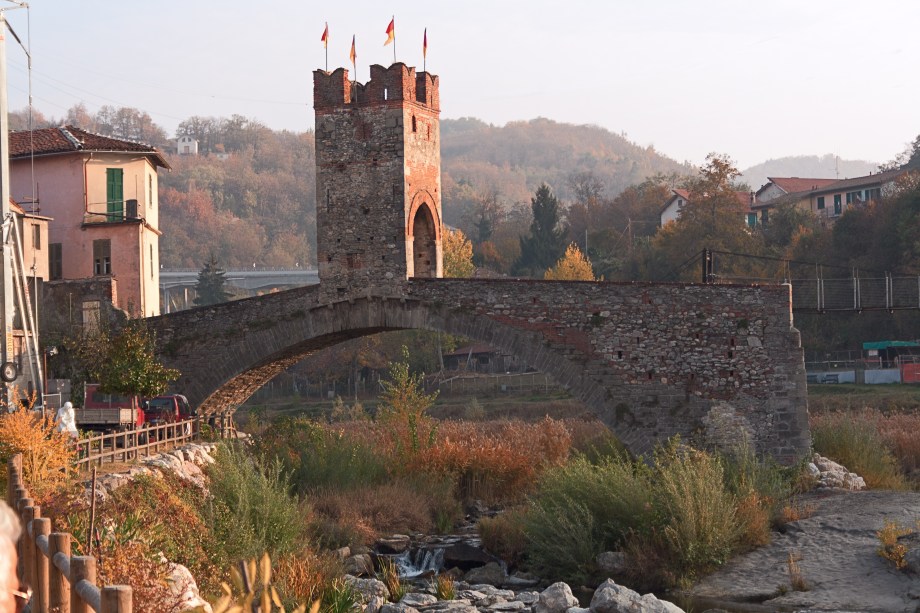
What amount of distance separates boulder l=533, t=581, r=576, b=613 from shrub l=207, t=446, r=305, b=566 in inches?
169

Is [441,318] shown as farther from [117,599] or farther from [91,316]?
[117,599]

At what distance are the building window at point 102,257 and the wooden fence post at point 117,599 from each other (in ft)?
106

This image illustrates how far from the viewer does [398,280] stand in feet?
95.9

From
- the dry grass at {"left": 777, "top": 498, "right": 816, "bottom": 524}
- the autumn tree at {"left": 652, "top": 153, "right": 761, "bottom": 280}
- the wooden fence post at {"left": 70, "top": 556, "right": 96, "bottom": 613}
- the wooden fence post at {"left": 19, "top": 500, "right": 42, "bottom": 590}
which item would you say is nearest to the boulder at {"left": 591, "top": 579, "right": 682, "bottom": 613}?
the dry grass at {"left": 777, "top": 498, "right": 816, "bottom": 524}

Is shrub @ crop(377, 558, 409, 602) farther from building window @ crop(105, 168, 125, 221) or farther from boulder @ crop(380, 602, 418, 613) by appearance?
building window @ crop(105, 168, 125, 221)

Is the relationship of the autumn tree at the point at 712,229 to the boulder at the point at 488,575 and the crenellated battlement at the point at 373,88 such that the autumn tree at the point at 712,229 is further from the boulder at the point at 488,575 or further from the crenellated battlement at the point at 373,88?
the boulder at the point at 488,575

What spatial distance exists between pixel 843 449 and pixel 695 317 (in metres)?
5.13

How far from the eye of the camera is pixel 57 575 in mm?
7727

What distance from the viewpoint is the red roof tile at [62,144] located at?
123 ft

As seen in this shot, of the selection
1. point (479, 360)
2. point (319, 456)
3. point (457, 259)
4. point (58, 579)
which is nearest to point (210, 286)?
point (457, 259)

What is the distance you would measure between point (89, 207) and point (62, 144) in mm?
2218

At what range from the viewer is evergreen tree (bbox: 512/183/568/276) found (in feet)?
246

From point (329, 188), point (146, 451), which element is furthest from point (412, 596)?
point (329, 188)

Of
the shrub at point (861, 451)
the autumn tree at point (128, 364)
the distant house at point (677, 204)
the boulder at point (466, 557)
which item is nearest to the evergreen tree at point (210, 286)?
the distant house at point (677, 204)
